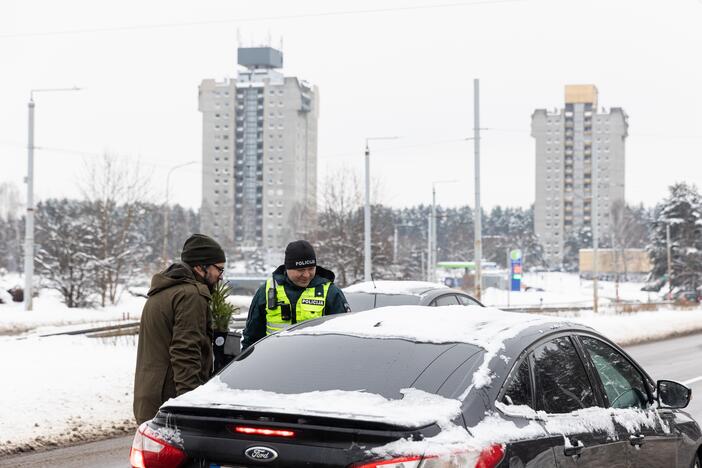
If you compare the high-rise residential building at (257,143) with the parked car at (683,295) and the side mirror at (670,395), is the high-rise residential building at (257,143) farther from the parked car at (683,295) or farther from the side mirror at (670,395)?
the side mirror at (670,395)

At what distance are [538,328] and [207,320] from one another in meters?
2.08

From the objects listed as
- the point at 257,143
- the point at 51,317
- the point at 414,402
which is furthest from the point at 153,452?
the point at 257,143

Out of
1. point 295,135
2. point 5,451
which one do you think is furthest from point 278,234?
point 5,451

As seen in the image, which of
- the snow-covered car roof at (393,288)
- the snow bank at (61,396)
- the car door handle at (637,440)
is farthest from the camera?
the snow-covered car roof at (393,288)

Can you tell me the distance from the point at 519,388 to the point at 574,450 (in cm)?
42

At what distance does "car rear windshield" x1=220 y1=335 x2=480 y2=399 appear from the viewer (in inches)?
169

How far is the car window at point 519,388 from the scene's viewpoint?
434 centimetres

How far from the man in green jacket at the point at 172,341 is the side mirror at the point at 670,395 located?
2.69 meters

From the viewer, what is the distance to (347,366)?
14.6 feet

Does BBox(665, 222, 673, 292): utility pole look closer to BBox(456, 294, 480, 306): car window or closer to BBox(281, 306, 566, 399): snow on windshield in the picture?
BBox(456, 294, 480, 306): car window

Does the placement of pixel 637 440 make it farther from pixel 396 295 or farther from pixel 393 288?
pixel 393 288

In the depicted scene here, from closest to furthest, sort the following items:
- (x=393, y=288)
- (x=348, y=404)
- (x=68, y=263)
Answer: (x=348, y=404) → (x=393, y=288) → (x=68, y=263)

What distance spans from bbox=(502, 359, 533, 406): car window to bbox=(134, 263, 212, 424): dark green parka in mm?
2049

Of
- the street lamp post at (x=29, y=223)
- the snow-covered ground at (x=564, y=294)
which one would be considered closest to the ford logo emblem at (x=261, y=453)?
the street lamp post at (x=29, y=223)
